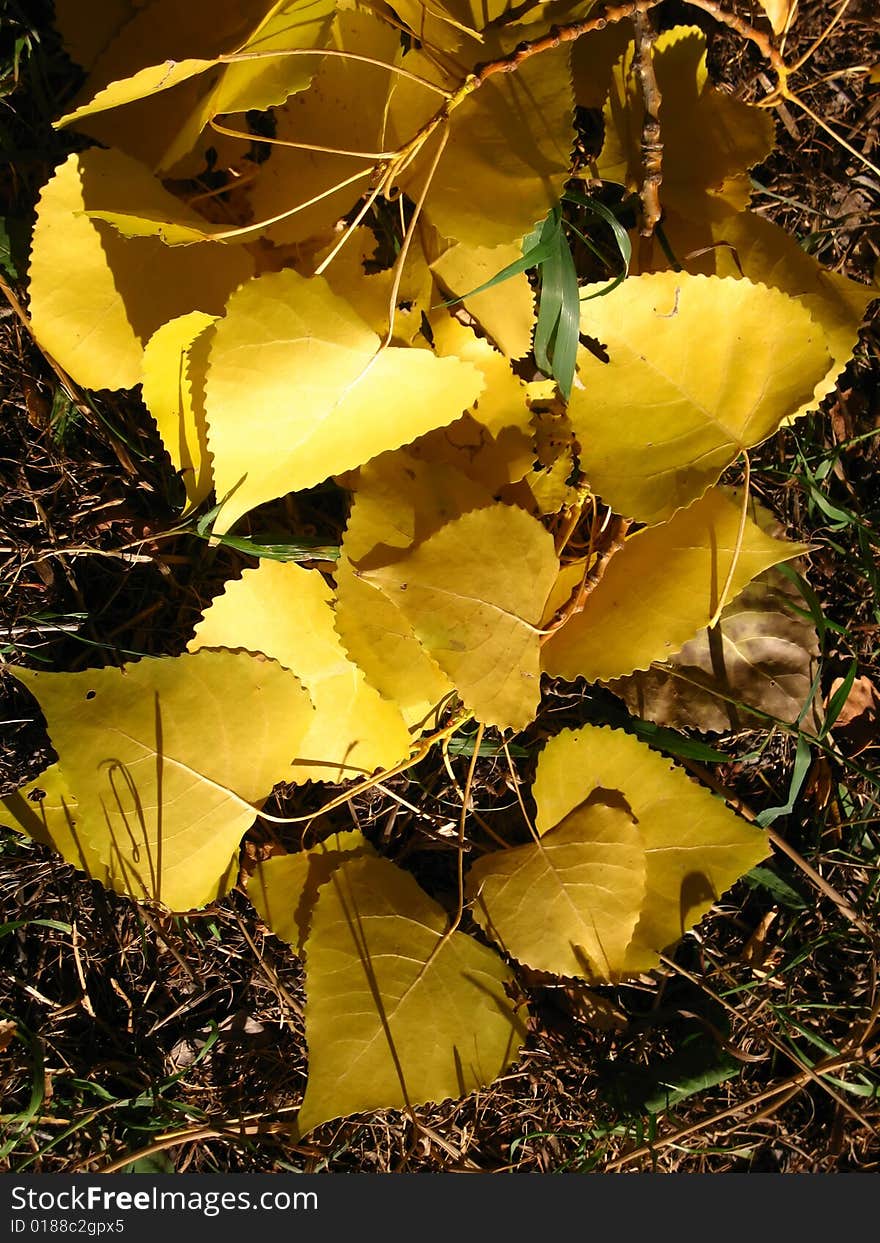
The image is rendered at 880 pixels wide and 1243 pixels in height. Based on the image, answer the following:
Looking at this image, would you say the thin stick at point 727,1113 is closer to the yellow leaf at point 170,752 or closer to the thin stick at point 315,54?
the yellow leaf at point 170,752

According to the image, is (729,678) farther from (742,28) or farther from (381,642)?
(742,28)

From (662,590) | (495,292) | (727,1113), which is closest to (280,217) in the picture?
(495,292)

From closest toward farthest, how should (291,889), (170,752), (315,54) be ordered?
(315,54) < (170,752) < (291,889)

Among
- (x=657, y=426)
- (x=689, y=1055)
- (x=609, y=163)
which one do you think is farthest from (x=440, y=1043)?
(x=609, y=163)

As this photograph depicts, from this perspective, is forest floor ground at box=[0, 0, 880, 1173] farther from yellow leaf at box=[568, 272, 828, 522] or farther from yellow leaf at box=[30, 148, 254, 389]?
yellow leaf at box=[568, 272, 828, 522]

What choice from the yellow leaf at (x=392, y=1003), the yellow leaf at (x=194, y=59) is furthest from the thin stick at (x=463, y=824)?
the yellow leaf at (x=194, y=59)

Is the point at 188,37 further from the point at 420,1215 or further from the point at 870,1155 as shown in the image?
the point at 870,1155
